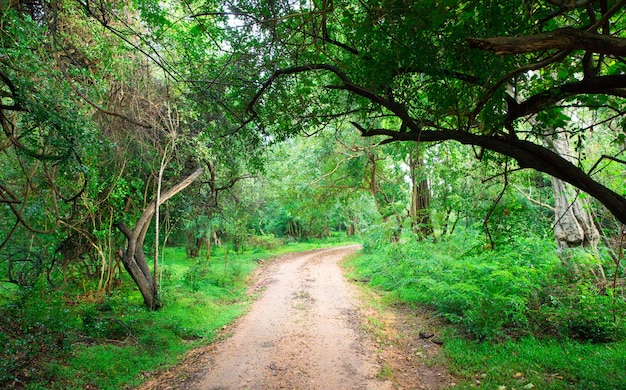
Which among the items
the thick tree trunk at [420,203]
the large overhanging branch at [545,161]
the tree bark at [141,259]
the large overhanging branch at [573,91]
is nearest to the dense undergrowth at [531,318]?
the large overhanging branch at [545,161]

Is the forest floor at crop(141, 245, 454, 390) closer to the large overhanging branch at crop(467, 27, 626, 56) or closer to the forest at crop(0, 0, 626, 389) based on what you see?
the forest at crop(0, 0, 626, 389)

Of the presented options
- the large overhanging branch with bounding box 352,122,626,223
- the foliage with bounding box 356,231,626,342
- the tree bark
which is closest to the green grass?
the foliage with bounding box 356,231,626,342

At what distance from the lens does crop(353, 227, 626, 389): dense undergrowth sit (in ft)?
15.5

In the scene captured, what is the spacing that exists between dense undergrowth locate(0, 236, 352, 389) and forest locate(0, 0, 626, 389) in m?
0.04

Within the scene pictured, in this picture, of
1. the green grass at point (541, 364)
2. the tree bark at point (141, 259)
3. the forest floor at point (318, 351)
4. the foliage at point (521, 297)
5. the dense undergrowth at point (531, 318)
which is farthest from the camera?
the tree bark at point (141, 259)

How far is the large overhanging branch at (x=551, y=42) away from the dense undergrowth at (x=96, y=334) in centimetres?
620

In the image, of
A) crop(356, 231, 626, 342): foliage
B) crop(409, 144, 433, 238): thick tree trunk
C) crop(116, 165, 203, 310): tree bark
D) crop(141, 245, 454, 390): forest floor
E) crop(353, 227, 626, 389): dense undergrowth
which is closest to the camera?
crop(353, 227, 626, 389): dense undergrowth

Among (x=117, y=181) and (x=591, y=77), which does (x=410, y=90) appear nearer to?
(x=591, y=77)

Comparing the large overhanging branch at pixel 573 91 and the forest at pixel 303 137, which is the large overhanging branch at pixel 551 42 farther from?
the large overhanging branch at pixel 573 91

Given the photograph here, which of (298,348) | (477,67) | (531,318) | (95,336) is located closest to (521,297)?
(531,318)

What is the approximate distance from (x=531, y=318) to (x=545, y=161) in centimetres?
403

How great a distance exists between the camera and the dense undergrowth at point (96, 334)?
5005mm

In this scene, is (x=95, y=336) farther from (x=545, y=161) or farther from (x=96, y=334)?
(x=545, y=161)

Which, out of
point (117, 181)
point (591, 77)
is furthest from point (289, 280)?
point (591, 77)
